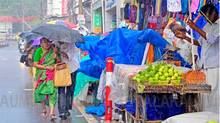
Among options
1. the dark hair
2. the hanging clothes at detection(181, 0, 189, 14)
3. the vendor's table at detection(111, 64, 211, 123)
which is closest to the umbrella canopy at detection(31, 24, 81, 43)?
the vendor's table at detection(111, 64, 211, 123)

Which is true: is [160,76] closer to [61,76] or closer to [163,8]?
[61,76]

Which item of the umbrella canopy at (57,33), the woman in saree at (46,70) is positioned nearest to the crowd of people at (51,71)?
the woman in saree at (46,70)

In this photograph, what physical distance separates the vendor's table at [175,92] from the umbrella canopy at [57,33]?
234cm

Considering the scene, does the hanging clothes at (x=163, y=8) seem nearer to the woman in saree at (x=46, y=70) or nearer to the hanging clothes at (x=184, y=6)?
the hanging clothes at (x=184, y=6)

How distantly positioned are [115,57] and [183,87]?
3.16 meters

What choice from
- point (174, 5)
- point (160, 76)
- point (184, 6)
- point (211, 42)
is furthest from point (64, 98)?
point (211, 42)

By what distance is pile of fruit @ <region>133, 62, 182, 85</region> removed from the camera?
6.89 meters

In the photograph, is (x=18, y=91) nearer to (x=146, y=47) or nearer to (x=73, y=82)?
(x=73, y=82)

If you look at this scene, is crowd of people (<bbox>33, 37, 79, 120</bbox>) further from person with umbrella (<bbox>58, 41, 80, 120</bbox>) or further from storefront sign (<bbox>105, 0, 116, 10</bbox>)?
storefront sign (<bbox>105, 0, 116, 10</bbox>)

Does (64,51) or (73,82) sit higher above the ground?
(64,51)

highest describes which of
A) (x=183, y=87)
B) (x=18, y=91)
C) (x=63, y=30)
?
(x=63, y=30)

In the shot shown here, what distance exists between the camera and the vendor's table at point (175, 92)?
6781mm

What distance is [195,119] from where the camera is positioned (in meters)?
5.91

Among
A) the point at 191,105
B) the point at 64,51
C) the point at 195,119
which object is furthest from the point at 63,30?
the point at 195,119
